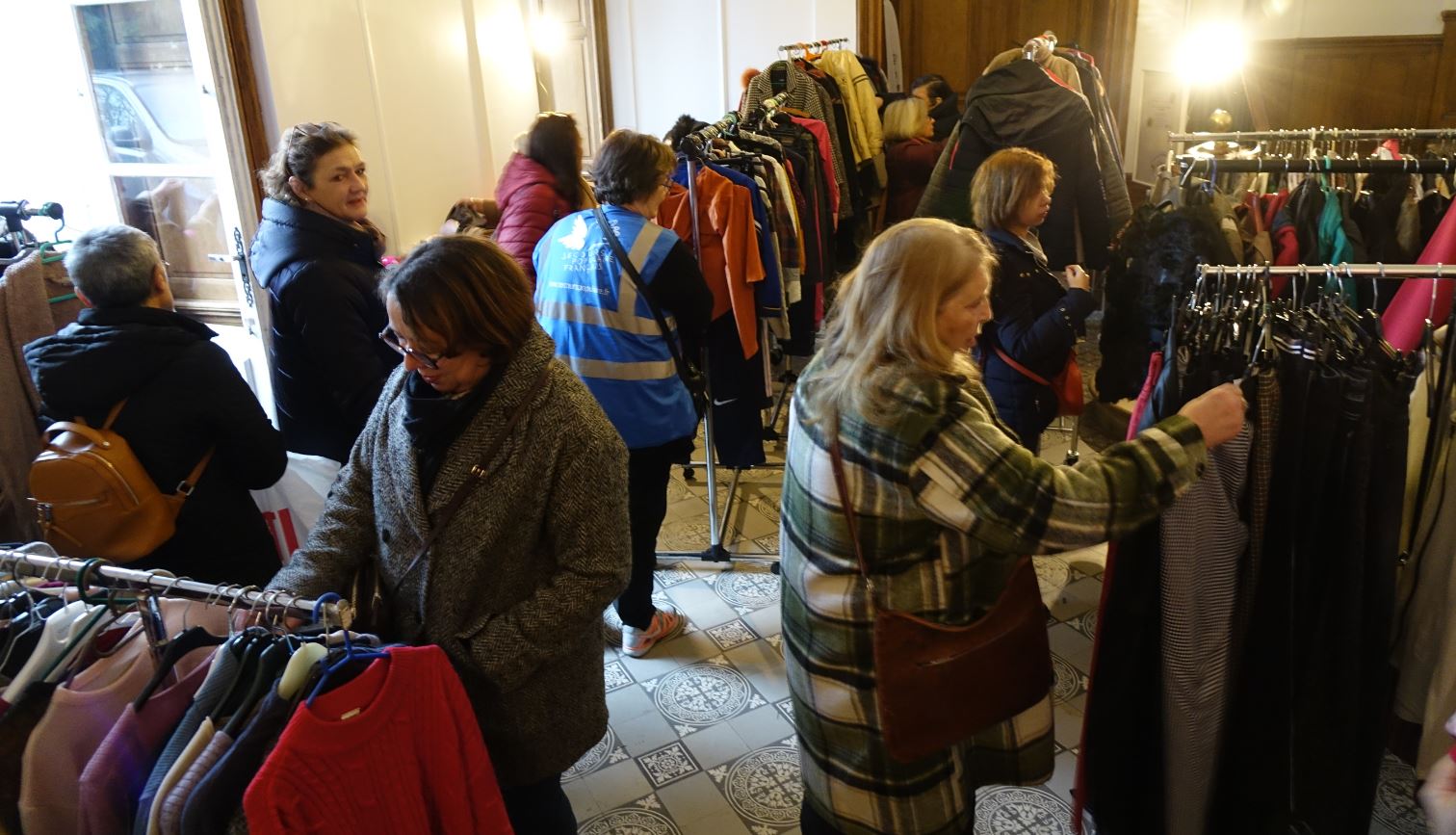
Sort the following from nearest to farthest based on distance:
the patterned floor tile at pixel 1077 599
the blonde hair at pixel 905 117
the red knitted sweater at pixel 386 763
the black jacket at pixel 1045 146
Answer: the red knitted sweater at pixel 386 763 < the patterned floor tile at pixel 1077 599 < the black jacket at pixel 1045 146 < the blonde hair at pixel 905 117

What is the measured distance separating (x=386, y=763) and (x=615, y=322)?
142cm

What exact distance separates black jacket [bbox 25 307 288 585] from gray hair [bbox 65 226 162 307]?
0.03 m

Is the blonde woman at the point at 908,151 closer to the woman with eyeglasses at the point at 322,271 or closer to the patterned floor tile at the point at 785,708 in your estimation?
the patterned floor tile at the point at 785,708

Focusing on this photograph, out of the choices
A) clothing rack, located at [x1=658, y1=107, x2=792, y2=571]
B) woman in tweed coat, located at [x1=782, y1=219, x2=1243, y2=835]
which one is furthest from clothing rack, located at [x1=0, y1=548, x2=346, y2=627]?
clothing rack, located at [x1=658, y1=107, x2=792, y2=571]

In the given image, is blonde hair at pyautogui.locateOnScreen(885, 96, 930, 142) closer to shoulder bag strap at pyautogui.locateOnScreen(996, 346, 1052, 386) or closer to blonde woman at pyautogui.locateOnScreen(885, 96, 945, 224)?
blonde woman at pyautogui.locateOnScreen(885, 96, 945, 224)

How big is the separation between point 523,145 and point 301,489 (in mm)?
1214

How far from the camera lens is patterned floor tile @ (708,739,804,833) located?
2182mm

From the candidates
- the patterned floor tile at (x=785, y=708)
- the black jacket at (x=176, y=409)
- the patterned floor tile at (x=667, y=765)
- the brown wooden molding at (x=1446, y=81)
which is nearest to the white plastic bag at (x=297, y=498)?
the black jacket at (x=176, y=409)

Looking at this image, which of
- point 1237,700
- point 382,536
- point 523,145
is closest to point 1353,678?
point 1237,700

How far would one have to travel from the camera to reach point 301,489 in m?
2.34

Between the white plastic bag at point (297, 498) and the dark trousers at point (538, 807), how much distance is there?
3.30 ft

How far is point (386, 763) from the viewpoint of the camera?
1210mm

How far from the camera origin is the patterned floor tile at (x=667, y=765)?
7.61 ft

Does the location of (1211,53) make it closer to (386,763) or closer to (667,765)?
(667,765)
